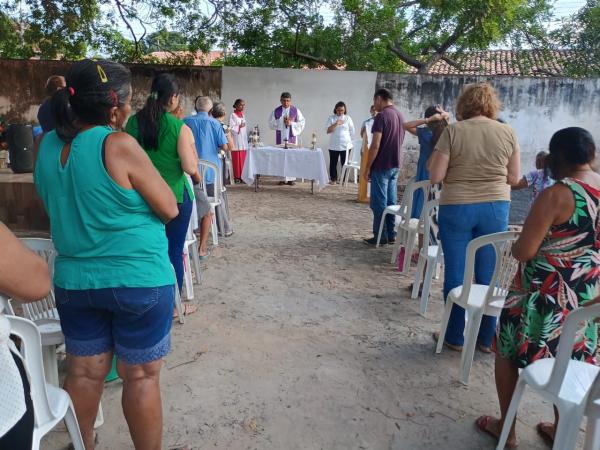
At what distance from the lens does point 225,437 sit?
7.49 ft

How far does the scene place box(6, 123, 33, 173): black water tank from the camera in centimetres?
599

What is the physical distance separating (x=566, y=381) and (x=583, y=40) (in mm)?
15684

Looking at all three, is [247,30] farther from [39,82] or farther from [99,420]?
[99,420]

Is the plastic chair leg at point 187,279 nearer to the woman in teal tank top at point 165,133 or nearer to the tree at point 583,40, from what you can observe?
the woman in teal tank top at point 165,133

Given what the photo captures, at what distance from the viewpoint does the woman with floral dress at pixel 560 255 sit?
1961 mm

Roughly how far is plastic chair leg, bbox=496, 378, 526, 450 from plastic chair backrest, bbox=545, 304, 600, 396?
15 cm

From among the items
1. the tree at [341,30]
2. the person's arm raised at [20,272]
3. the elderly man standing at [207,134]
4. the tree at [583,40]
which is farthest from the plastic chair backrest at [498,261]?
the tree at [583,40]

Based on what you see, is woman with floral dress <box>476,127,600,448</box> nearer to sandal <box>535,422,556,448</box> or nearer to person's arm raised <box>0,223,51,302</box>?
sandal <box>535,422,556,448</box>

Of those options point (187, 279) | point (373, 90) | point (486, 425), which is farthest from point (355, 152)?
point (486, 425)

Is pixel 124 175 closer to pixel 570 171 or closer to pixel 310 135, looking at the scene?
pixel 570 171

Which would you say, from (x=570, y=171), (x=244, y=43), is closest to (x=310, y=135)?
(x=244, y=43)

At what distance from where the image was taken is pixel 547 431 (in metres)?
2.32

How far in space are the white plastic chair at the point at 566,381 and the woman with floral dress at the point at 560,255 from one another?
129 mm

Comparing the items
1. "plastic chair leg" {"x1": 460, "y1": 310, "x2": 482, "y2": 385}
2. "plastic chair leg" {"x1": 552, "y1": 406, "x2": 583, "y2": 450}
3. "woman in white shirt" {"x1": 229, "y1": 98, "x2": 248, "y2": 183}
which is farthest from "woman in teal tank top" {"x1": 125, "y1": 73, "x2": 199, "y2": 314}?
"woman in white shirt" {"x1": 229, "y1": 98, "x2": 248, "y2": 183}
